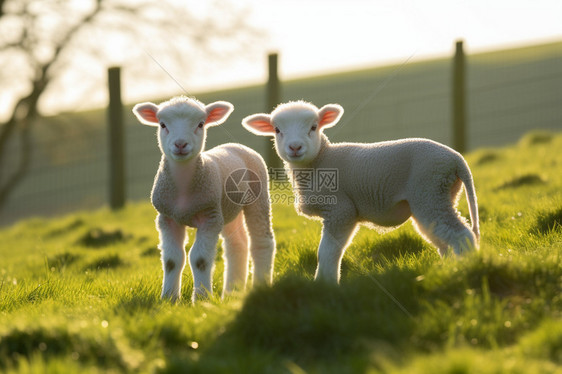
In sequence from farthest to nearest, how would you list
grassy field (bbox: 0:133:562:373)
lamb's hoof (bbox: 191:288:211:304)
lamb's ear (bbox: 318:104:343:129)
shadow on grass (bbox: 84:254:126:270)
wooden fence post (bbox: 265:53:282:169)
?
wooden fence post (bbox: 265:53:282:169), shadow on grass (bbox: 84:254:126:270), lamb's ear (bbox: 318:104:343:129), lamb's hoof (bbox: 191:288:211:304), grassy field (bbox: 0:133:562:373)

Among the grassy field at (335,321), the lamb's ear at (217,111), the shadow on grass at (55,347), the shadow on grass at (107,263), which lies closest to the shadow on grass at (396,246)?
the grassy field at (335,321)

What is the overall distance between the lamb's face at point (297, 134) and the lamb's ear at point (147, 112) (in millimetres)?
812

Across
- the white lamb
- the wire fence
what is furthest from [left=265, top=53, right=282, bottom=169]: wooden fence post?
the white lamb

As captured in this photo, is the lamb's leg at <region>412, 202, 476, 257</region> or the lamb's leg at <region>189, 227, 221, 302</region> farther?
the lamb's leg at <region>189, 227, 221, 302</region>

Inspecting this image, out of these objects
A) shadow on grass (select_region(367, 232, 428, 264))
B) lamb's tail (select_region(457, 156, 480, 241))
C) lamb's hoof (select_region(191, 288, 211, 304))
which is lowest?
lamb's hoof (select_region(191, 288, 211, 304))

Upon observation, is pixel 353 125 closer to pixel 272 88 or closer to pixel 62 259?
pixel 272 88

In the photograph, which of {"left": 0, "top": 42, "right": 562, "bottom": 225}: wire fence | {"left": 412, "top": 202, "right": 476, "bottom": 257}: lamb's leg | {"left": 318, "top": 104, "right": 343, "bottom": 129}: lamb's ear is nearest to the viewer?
{"left": 412, "top": 202, "right": 476, "bottom": 257}: lamb's leg

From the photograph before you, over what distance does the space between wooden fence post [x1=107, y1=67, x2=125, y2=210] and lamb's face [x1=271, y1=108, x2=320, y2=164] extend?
7213 mm

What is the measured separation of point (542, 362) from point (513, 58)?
15885 mm

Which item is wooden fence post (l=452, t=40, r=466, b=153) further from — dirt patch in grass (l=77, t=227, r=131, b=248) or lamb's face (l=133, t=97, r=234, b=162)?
lamb's face (l=133, t=97, r=234, b=162)

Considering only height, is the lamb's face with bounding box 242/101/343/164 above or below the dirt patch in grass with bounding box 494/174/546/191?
above

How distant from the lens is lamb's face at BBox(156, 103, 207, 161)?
14.6ft

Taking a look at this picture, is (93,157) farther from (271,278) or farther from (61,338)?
(61,338)

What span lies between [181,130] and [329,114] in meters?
1.01
